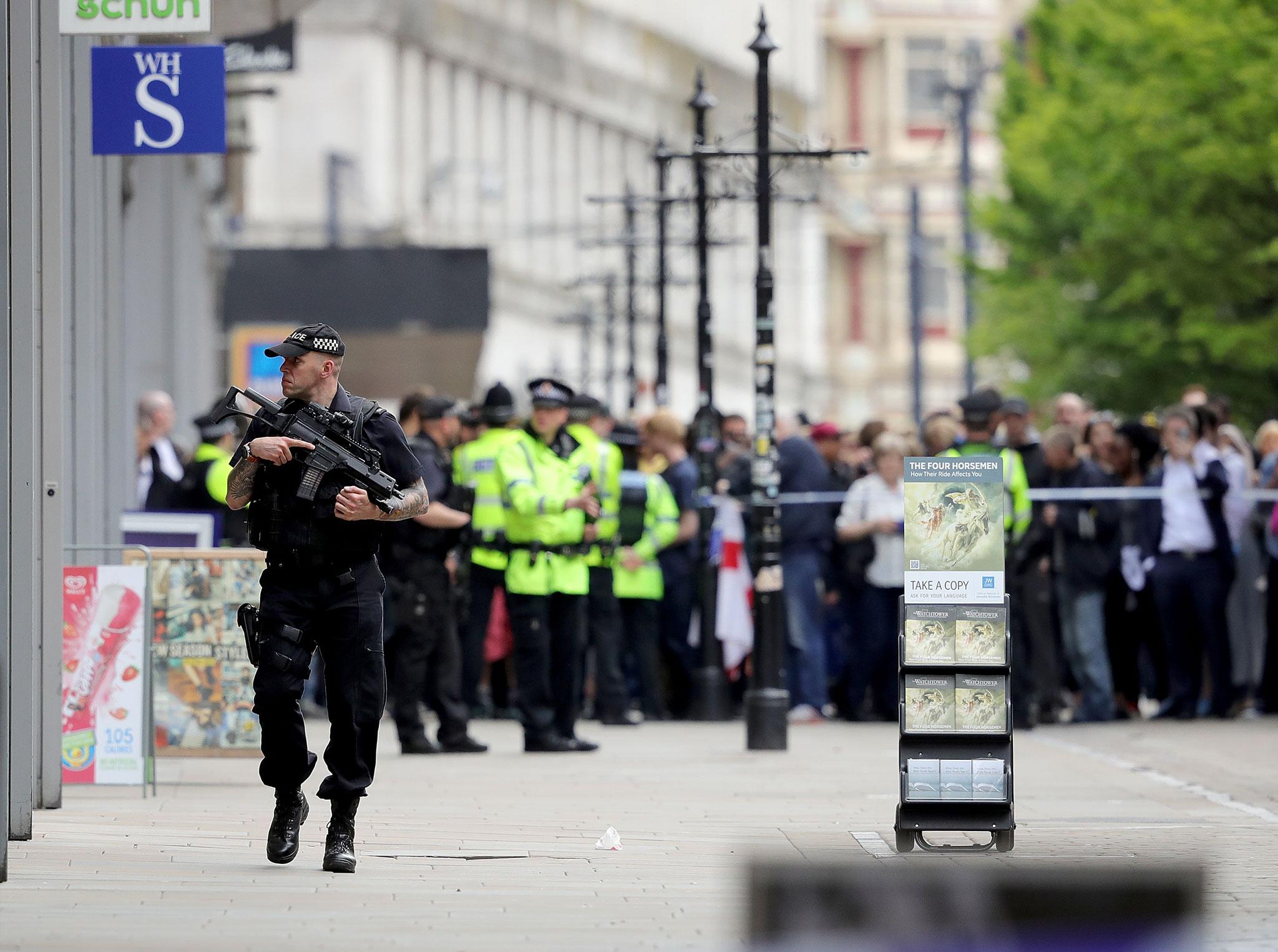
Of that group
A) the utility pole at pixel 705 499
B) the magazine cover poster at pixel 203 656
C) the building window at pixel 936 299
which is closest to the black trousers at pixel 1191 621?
the utility pole at pixel 705 499

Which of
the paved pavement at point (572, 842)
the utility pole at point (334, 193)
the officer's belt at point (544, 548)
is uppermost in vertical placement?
the utility pole at point (334, 193)

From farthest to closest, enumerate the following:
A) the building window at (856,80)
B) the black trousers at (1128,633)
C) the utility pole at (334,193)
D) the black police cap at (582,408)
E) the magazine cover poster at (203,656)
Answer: the building window at (856,80) → the utility pole at (334,193) → the black trousers at (1128,633) → the black police cap at (582,408) → the magazine cover poster at (203,656)

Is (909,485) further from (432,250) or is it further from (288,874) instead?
(432,250)

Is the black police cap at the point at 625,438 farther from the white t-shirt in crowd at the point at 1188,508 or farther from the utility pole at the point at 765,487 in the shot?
the white t-shirt in crowd at the point at 1188,508

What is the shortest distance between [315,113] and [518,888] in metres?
44.6

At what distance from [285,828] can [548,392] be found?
18.4 ft

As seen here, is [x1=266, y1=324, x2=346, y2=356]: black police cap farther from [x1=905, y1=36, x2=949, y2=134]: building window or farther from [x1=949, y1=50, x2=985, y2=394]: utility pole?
[x1=905, y1=36, x2=949, y2=134]: building window

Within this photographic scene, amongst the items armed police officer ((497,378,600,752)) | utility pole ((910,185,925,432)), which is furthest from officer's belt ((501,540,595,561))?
utility pole ((910,185,925,432))

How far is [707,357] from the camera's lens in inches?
928

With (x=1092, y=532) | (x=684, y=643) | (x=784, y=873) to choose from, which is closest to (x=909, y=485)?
(x=784, y=873)

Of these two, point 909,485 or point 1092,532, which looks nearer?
point 909,485

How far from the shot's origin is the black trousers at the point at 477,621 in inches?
673

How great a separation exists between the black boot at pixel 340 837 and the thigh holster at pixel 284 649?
19.8 inches

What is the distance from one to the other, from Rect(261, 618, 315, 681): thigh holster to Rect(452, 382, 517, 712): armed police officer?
560 cm
